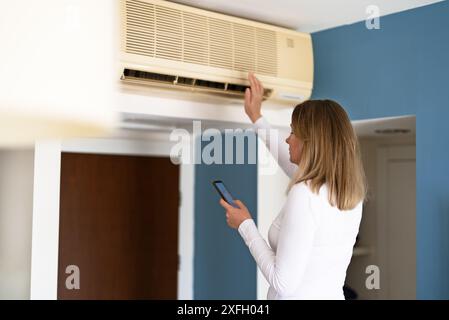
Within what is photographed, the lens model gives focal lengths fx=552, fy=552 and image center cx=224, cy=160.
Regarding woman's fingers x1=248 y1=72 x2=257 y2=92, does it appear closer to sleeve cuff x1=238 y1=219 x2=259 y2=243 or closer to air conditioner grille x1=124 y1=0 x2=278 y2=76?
air conditioner grille x1=124 y1=0 x2=278 y2=76

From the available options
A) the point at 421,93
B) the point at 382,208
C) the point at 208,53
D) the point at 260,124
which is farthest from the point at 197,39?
the point at 382,208

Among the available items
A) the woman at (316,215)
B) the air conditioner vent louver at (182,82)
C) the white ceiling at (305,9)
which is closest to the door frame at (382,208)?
the white ceiling at (305,9)

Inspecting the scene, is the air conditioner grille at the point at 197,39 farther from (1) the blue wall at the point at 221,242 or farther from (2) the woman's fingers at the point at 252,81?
(1) the blue wall at the point at 221,242

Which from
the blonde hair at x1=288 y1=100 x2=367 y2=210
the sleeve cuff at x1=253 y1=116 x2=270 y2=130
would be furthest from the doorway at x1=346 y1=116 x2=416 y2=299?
the blonde hair at x1=288 y1=100 x2=367 y2=210

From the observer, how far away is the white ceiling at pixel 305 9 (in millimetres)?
1857

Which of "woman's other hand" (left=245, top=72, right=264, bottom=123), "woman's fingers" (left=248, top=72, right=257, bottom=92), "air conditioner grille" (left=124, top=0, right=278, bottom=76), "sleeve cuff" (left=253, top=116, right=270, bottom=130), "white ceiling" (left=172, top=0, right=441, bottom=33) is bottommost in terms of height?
"sleeve cuff" (left=253, top=116, right=270, bottom=130)

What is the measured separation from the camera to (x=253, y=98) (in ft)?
6.37

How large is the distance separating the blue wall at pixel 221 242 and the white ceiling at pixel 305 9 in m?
0.63

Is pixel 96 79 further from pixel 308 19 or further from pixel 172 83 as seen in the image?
pixel 308 19

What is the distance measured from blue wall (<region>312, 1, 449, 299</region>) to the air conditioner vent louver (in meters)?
0.38

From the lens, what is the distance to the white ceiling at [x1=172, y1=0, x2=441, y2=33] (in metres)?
1.86
